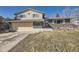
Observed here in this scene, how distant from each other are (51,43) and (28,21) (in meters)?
0.77

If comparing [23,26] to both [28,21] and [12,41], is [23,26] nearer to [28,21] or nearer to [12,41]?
[28,21]

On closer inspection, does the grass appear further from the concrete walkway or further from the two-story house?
the two-story house

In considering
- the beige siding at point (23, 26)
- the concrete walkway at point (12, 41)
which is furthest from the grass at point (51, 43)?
the beige siding at point (23, 26)

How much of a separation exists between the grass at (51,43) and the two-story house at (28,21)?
283mm

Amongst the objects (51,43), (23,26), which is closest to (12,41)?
(23,26)

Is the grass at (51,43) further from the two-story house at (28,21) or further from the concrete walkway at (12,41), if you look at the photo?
the two-story house at (28,21)

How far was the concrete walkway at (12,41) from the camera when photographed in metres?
4.51

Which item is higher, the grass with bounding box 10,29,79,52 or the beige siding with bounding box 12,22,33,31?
the beige siding with bounding box 12,22,33,31

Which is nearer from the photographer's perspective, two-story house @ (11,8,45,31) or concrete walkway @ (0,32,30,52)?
concrete walkway @ (0,32,30,52)

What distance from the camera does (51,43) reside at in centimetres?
453

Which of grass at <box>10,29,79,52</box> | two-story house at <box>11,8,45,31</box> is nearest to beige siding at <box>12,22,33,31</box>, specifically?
two-story house at <box>11,8,45,31</box>

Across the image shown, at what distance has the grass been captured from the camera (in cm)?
450

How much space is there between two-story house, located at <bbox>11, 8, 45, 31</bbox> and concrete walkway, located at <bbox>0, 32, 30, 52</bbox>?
0.42 feet
